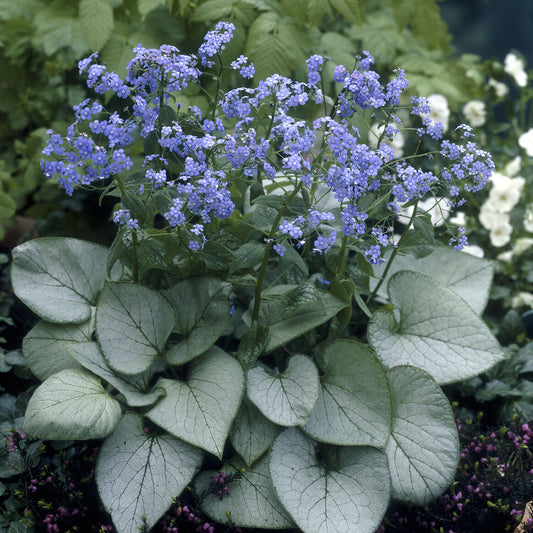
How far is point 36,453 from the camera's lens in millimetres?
1486

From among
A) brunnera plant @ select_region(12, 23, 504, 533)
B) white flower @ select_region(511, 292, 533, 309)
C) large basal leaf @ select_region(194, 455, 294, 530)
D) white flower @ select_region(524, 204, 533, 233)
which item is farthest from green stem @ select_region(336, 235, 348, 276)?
white flower @ select_region(524, 204, 533, 233)

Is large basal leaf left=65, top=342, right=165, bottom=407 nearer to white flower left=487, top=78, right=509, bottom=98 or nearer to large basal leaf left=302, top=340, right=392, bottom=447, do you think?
large basal leaf left=302, top=340, right=392, bottom=447

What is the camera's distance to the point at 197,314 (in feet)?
5.10

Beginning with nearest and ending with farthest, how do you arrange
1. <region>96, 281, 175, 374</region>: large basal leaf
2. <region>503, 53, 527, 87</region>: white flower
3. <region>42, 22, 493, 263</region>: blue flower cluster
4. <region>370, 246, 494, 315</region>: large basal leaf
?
<region>42, 22, 493, 263</region>: blue flower cluster < <region>96, 281, 175, 374</region>: large basal leaf < <region>370, 246, 494, 315</region>: large basal leaf < <region>503, 53, 527, 87</region>: white flower

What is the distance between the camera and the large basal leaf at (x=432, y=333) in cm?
158

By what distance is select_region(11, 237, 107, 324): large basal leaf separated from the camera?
159cm

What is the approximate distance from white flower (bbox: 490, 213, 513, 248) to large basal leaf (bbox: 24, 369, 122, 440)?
1.60 metres

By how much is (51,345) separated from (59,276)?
0.61ft

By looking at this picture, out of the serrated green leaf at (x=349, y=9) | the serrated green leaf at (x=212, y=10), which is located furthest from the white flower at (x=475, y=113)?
the serrated green leaf at (x=212, y=10)

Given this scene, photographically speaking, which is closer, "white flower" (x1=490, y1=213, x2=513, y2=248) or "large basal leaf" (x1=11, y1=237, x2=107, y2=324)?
"large basal leaf" (x1=11, y1=237, x2=107, y2=324)

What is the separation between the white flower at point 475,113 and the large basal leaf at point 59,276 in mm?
1831

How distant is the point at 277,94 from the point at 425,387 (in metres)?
0.77

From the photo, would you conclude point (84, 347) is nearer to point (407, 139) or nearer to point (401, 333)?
point (401, 333)

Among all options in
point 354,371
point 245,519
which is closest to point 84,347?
point 245,519
